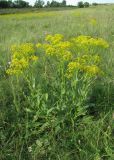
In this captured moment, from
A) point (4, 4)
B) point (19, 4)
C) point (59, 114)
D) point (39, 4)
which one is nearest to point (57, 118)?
A: point (59, 114)

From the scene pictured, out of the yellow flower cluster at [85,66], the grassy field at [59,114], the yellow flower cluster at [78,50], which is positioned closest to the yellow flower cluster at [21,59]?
the grassy field at [59,114]

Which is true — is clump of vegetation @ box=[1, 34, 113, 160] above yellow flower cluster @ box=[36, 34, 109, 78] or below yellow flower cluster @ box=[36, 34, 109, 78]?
below

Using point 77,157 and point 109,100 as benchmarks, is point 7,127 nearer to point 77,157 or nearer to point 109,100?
point 77,157

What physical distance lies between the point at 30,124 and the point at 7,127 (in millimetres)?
256

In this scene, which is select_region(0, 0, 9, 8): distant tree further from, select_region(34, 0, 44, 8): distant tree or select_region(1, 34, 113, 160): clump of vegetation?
select_region(1, 34, 113, 160): clump of vegetation

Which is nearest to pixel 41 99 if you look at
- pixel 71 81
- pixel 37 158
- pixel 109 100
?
pixel 71 81

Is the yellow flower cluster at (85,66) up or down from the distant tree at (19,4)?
up

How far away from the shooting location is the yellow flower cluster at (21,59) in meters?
3.43

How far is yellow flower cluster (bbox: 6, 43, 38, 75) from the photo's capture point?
11.3 ft

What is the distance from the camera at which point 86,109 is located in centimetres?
377

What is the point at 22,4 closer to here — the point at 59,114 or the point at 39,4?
the point at 39,4

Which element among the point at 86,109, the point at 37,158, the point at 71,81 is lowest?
the point at 37,158

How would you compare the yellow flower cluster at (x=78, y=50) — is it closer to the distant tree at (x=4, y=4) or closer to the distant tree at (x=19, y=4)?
the distant tree at (x=4, y=4)

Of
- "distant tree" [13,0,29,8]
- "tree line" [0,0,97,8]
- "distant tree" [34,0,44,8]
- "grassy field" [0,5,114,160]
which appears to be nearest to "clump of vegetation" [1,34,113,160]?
"grassy field" [0,5,114,160]
